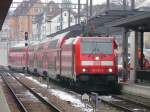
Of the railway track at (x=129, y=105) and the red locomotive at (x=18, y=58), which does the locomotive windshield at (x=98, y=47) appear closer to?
the railway track at (x=129, y=105)

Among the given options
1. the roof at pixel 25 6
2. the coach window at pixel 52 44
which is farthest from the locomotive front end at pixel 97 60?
the roof at pixel 25 6

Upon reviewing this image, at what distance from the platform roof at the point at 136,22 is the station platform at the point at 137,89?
9.99ft

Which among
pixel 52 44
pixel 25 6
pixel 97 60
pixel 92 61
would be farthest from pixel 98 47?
pixel 25 6

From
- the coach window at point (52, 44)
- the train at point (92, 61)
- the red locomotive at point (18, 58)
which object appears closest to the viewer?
the train at point (92, 61)

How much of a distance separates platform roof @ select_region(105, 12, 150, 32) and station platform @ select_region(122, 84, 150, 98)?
3045 mm

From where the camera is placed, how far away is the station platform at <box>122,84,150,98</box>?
986 inches

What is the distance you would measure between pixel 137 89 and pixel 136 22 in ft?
10.6

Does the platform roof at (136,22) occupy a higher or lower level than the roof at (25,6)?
lower

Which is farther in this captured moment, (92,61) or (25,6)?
(25,6)

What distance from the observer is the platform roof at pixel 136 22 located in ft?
78.6

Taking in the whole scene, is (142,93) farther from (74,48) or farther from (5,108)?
(5,108)

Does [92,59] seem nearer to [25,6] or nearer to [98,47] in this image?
[98,47]

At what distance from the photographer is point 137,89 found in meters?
26.3

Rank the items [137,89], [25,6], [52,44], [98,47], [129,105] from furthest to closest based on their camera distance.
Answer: [25,6]
[52,44]
[98,47]
[137,89]
[129,105]
